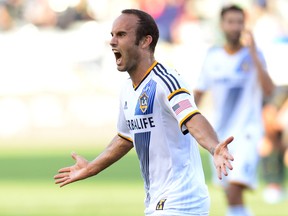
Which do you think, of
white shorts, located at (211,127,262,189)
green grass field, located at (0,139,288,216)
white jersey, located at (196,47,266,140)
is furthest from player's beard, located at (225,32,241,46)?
green grass field, located at (0,139,288,216)

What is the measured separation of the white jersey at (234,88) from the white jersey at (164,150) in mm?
4510

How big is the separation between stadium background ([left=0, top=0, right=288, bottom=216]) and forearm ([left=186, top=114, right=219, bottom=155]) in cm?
1319

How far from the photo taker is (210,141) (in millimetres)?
6812

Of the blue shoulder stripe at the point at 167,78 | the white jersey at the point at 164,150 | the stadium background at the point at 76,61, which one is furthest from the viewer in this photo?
the stadium background at the point at 76,61

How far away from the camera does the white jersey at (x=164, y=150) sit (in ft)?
23.7

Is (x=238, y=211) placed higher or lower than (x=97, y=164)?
higher

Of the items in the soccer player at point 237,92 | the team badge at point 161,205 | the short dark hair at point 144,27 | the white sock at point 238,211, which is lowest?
the team badge at point 161,205

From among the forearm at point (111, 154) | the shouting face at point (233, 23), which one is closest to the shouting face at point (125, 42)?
the forearm at point (111, 154)

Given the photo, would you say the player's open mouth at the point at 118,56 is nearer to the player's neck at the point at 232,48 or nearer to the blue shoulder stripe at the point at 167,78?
the blue shoulder stripe at the point at 167,78

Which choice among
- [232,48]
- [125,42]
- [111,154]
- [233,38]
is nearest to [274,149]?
[232,48]

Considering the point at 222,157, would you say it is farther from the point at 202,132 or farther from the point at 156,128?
the point at 156,128

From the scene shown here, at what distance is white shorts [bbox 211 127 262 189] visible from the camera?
11.6 metres

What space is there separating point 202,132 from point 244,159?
4.95 metres

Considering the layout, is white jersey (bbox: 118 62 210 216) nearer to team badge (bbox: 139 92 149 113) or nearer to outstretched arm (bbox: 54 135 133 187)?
team badge (bbox: 139 92 149 113)
